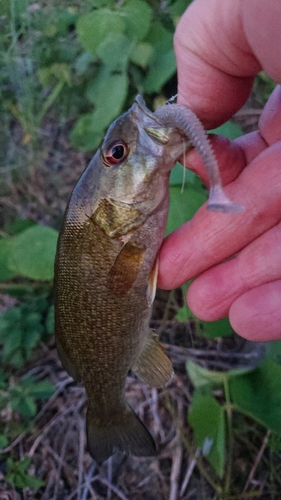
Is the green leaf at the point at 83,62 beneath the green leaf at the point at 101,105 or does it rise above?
above

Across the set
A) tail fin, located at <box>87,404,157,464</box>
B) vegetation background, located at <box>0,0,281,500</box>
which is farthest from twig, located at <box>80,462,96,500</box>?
tail fin, located at <box>87,404,157,464</box>

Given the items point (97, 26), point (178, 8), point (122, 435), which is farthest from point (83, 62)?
point (122, 435)

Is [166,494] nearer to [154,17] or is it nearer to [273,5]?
[273,5]

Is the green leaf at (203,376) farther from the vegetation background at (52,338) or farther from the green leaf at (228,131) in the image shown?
the green leaf at (228,131)

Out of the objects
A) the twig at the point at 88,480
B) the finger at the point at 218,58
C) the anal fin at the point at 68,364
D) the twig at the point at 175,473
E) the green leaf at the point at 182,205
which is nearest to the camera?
the finger at the point at 218,58

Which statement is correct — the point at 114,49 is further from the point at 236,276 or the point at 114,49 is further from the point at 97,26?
the point at 236,276

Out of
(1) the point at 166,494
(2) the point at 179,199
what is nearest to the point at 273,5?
(2) the point at 179,199

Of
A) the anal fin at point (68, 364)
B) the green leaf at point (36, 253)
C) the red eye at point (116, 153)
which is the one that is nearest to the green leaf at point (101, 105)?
the green leaf at point (36, 253)
